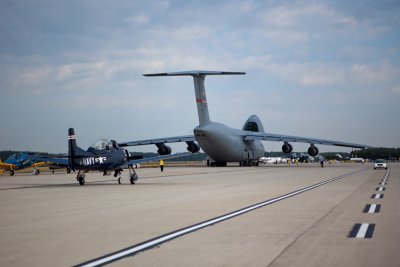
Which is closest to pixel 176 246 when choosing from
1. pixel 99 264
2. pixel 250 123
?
pixel 99 264

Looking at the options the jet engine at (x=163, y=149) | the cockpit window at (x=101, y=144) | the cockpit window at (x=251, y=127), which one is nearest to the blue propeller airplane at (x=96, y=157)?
the cockpit window at (x=101, y=144)

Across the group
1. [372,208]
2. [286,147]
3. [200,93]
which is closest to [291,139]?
[286,147]

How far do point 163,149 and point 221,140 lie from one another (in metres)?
13.8

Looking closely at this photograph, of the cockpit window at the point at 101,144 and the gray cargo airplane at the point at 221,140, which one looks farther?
the gray cargo airplane at the point at 221,140

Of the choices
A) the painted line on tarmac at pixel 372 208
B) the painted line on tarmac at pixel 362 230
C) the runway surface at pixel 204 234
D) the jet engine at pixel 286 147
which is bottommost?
the painted line on tarmac at pixel 372 208

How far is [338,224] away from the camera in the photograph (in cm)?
1065

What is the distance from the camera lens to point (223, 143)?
61094mm

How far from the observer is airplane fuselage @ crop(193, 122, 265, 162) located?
58.3 m

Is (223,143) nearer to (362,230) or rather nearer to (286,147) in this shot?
(286,147)

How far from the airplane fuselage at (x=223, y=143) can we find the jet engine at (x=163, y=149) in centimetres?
799

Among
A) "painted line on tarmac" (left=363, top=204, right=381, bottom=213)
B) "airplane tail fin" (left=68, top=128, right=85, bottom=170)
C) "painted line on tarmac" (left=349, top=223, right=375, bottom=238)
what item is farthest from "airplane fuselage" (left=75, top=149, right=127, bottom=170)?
"painted line on tarmac" (left=349, top=223, right=375, bottom=238)

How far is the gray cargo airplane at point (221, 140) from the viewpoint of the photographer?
58.7 metres

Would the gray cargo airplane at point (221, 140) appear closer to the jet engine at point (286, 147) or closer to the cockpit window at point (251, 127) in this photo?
the jet engine at point (286, 147)

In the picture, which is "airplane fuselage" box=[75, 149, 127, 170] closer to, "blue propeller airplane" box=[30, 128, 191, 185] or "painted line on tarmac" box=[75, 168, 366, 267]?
"blue propeller airplane" box=[30, 128, 191, 185]
